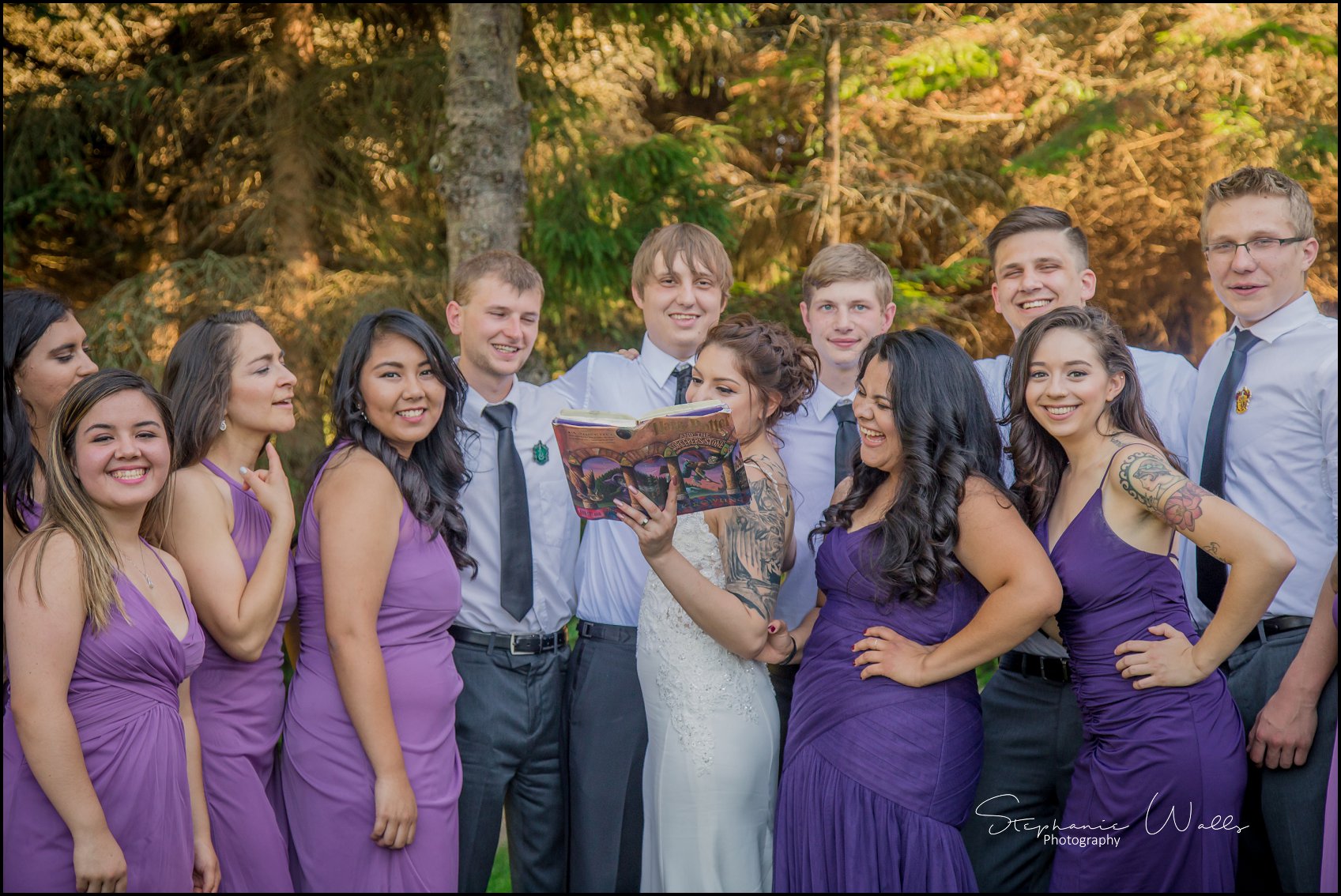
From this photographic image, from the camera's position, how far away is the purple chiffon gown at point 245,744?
131 inches

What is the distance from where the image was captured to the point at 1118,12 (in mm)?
12328

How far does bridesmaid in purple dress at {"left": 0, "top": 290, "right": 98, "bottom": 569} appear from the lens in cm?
338

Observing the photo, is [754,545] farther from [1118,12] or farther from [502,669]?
[1118,12]

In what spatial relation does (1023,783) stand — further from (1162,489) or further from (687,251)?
(687,251)

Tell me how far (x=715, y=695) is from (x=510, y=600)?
39.8 inches

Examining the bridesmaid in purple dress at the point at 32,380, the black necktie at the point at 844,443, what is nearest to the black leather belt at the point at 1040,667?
the black necktie at the point at 844,443

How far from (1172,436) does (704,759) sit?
240 centimetres

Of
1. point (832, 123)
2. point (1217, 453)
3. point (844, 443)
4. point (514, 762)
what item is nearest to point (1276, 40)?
point (832, 123)

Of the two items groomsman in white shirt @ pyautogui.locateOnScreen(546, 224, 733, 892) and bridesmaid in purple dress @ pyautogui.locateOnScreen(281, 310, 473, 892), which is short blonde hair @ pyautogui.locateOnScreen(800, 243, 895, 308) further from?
bridesmaid in purple dress @ pyautogui.locateOnScreen(281, 310, 473, 892)

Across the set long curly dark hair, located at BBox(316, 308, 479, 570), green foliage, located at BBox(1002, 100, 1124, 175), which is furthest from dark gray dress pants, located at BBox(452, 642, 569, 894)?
green foliage, located at BBox(1002, 100, 1124, 175)

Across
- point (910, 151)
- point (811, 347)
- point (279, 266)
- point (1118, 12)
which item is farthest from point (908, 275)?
point (811, 347)

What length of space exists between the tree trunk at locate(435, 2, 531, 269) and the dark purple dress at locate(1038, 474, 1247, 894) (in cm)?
525

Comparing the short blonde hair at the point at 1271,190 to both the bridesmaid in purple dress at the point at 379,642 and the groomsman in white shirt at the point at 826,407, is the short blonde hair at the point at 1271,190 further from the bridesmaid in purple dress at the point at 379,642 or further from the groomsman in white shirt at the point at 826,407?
the bridesmaid in purple dress at the point at 379,642

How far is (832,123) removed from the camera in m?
10.8
